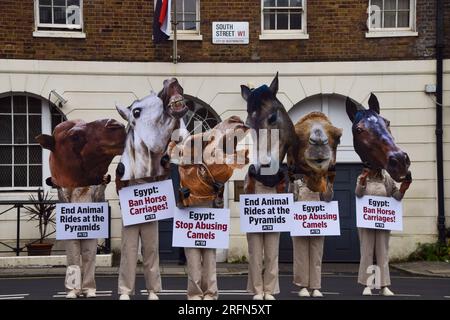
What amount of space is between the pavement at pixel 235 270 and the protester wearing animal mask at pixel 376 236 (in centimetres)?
527

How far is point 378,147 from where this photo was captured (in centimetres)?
1231

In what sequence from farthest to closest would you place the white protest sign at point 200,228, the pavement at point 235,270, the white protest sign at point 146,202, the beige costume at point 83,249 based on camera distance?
the pavement at point 235,270, the beige costume at point 83,249, the white protest sign at point 146,202, the white protest sign at point 200,228

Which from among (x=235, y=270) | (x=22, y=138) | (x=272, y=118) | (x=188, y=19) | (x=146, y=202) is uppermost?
(x=188, y=19)

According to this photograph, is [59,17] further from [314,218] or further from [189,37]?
[314,218]

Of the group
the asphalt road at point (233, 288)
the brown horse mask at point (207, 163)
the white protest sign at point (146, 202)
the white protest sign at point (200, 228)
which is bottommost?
the asphalt road at point (233, 288)

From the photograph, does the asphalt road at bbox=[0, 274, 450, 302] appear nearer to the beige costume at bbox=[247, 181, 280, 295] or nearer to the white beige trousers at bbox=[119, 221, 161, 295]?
the white beige trousers at bbox=[119, 221, 161, 295]

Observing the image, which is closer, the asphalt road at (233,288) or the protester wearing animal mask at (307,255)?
the protester wearing animal mask at (307,255)

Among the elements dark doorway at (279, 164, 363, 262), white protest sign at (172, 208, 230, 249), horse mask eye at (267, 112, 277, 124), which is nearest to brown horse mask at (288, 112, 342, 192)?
horse mask eye at (267, 112, 277, 124)

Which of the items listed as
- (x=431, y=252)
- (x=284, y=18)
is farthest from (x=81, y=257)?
(x=431, y=252)

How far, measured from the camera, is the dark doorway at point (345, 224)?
1977 cm

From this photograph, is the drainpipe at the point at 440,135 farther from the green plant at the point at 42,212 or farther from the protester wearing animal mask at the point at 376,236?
the green plant at the point at 42,212

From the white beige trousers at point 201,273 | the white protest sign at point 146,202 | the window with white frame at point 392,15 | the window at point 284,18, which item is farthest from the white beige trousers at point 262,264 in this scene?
the window with white frame at point 392,15

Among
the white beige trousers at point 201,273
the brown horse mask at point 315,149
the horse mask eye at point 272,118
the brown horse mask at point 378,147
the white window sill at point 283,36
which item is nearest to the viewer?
the white beige trousers at point 201,273

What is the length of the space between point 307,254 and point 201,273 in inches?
67.1
